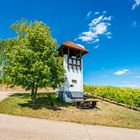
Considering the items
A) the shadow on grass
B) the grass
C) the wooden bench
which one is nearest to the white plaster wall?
the shadow on grass

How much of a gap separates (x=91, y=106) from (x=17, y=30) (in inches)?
761

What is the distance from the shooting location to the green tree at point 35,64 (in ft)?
59.8

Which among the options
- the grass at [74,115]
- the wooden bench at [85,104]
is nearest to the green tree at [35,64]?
the grass at [74,115]

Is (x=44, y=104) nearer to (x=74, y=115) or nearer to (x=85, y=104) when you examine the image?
(x=85, y=104)

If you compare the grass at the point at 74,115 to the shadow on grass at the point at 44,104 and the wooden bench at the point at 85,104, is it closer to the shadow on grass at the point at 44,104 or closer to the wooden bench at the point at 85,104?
the shadow on grass at the point at 44,104

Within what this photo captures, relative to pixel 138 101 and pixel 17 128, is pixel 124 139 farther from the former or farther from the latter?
pixel 138 101

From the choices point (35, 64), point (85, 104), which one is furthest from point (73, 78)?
point (35, 64)

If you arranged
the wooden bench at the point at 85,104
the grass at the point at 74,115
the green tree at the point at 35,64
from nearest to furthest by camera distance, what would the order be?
the grass at the point at 74,115 → the green tree at the point at 35,64 → the wooden bench at the point at 85,104

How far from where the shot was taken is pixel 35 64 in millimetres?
18109

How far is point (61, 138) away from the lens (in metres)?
9.18

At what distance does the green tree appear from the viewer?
18.2 meters

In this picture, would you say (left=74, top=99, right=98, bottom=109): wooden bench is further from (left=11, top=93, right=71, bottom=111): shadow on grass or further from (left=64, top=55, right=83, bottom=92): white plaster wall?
(left=64, top=55, right=83, bottom=92): white plaster wall

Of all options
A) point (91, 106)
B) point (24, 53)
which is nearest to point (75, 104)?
point (91, 106)

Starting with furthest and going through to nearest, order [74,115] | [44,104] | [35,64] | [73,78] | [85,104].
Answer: [73,78], [85,104], [44,104], [35,64], [74,115]
